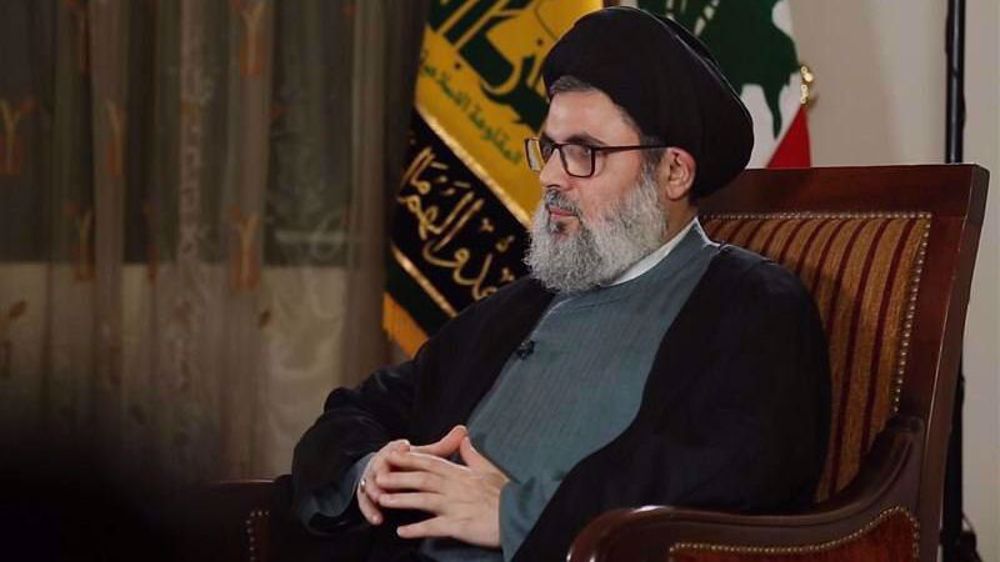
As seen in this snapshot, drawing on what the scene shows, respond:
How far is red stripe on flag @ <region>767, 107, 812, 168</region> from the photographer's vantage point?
2.93 meters

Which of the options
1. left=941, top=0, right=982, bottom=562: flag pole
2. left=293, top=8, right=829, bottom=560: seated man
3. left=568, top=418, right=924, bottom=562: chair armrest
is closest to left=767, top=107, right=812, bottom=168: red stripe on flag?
left=941, top=0, right=982, bottom=562: flag pole

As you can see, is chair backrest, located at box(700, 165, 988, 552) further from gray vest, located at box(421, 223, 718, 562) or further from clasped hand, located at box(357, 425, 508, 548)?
clasped hand, located at box(357, 425, 508, 548)

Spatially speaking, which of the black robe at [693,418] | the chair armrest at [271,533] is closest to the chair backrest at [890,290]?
the black robe at [693,418]

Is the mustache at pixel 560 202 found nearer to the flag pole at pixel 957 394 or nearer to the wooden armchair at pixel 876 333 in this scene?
the wooden armchair at pixel 876 333

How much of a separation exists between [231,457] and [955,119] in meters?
1.74

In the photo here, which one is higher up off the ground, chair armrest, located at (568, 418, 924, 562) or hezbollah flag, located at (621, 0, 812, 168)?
hezbollah flag, located at (621, 0, 812, 168)

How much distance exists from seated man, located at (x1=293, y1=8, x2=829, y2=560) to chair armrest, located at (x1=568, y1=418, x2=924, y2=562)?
7 centimetres

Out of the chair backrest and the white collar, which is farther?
the white collar

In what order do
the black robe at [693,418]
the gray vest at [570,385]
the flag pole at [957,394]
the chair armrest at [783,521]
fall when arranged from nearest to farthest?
the chair armrest at [783,521]
the black robe at [693,418]
the gray vest at [570,385]
the flag pole at [957,394]

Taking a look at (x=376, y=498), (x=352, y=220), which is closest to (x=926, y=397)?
(x=376, y=498)

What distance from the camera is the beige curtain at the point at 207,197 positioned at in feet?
9.40

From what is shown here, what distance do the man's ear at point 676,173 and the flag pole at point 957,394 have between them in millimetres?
1203

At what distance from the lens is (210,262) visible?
296 cm

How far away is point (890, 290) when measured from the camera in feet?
5.79
